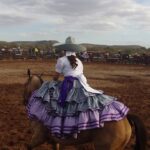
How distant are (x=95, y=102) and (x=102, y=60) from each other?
1401 inches

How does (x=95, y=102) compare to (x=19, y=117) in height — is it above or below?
above

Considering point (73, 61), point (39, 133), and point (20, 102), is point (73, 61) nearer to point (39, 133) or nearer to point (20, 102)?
point (39, 133)

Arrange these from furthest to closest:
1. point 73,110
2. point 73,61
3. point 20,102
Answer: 1. point 20,102
2. point 73,61
3. point 73,110

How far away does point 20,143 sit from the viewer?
891 cm

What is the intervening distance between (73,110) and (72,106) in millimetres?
75

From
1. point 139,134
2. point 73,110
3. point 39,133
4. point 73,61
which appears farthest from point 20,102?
point 139,134

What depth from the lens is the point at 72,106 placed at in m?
6.40

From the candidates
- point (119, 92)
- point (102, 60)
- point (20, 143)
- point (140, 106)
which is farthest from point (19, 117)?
point (102, 60)

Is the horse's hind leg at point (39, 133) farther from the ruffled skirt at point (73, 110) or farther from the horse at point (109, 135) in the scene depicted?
the ruffled skirt at point (73, 110)

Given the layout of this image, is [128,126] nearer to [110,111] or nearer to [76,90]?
[110,111]

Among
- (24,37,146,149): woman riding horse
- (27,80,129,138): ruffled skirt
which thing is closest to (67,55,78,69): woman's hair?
(24,37,146,149): woman riding horse

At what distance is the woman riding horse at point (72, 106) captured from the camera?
618 cm

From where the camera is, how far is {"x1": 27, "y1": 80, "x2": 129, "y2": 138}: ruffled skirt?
6184mm

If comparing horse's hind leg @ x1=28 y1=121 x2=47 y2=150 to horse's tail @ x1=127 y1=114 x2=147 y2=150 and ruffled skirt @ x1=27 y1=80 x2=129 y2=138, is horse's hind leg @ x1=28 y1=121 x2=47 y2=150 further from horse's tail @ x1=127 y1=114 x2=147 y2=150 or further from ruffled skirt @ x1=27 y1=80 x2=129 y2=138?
horse's tail @ x1=127 y1=114 x2=147 y2=150
